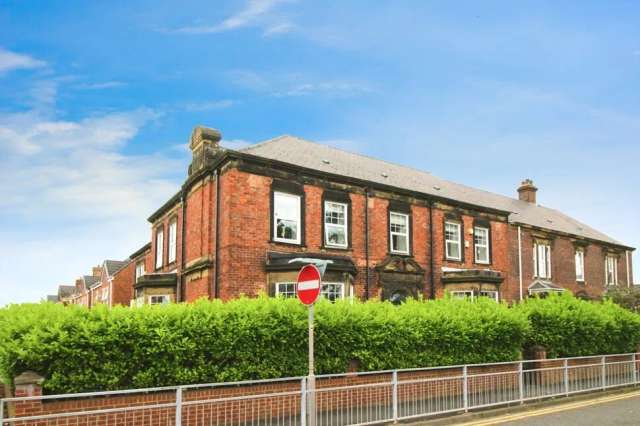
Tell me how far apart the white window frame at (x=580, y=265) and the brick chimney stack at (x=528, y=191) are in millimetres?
5921

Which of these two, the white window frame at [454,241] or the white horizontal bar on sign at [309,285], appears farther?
the white window frame at [454,241]

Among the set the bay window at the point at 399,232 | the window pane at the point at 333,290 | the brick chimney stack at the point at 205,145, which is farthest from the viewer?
the bay window at the point at 399,232

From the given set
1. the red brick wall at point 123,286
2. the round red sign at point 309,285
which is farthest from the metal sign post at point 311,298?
the red brick wall at point 123,286

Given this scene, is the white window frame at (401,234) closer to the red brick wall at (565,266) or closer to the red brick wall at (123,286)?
the red brick wall at (565,266)

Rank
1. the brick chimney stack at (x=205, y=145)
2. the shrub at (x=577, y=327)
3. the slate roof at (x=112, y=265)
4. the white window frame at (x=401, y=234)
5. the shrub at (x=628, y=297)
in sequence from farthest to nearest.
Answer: the slate roof at (x=112, y=265) → the shrub at (x=628, y=297) → the white window frame at (x=401, y=234) → the brick chimney stack at (x=205, y=145) → the shrub at (x=577, y=327)

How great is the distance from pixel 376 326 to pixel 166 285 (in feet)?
43.0

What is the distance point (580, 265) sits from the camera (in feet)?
128

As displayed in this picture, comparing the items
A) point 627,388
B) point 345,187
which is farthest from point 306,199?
point 627,388

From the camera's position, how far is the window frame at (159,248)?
29.8 metres

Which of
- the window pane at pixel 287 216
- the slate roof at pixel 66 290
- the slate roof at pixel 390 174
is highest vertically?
the slate roof at pixel 390 174

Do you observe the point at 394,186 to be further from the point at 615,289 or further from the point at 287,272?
the point at 615,289

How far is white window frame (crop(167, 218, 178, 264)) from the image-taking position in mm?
27314

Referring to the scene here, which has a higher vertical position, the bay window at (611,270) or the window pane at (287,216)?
the window pane at (287,216)

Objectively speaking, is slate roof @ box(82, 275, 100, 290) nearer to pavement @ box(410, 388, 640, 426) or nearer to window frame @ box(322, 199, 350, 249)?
window frame @ box(322, 199, 350, 249)
